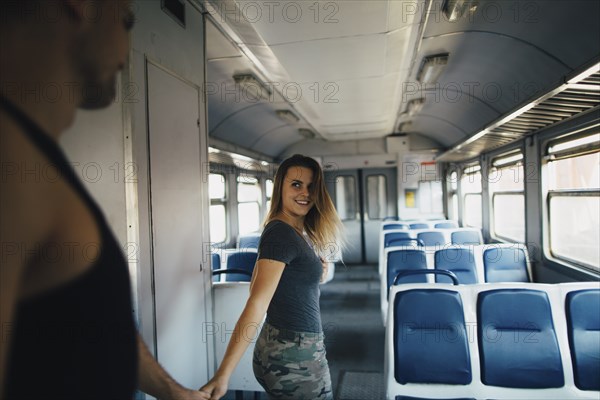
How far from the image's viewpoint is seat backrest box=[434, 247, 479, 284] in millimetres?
4035

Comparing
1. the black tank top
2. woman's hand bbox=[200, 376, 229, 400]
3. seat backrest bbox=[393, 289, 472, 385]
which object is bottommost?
seat backrest bbox=[393, 289, 472, 385]

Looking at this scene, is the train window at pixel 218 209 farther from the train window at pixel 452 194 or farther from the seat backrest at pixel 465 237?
the train window at pixel 452 194

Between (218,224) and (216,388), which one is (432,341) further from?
(218,224)

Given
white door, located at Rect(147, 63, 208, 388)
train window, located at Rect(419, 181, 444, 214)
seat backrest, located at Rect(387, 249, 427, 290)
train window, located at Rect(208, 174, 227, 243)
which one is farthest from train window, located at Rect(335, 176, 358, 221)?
white door, located at Rect(147, 63, 208, 388)

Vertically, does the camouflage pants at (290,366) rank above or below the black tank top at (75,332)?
below

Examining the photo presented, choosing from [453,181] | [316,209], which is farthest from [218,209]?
[453,181]

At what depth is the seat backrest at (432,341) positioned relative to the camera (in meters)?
2.15

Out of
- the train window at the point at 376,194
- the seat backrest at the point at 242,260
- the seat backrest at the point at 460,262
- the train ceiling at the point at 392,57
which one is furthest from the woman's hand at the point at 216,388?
the train window at the point at 376,194

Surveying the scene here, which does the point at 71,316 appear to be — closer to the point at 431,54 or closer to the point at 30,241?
the point at 30,241

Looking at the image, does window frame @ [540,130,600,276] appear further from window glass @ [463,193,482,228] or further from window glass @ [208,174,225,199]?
window glass @ [208,174,225,199]

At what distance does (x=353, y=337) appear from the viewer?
4.77 metres

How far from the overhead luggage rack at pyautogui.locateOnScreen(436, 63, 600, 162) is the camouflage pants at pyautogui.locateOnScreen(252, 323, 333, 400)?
2110mm

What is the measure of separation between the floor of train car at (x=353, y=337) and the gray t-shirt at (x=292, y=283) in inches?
76.7

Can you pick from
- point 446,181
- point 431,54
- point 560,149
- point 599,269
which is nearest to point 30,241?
point 431,54
